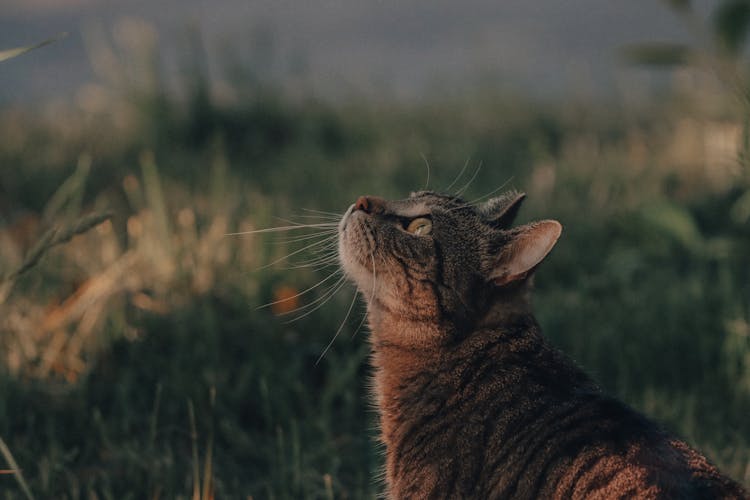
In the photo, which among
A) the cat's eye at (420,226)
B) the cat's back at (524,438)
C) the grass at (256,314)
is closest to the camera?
the cat's back at (524,438)

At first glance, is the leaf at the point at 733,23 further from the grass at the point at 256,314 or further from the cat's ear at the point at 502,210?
the cat's ear at the point at 502,210

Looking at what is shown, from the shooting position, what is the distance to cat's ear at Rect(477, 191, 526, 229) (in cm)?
236

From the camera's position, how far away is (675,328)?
3.38 m

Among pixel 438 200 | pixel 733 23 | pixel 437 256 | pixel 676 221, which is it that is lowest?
pixel 676 221

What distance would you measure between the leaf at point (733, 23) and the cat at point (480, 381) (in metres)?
1.04

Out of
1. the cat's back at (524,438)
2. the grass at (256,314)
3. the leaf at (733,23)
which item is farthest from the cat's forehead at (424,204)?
the leaf at (733,23)

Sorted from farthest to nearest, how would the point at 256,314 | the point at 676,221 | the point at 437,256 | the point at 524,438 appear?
the point at 676,221, the point at 256,314, the point at 437,256, the point at 524,438

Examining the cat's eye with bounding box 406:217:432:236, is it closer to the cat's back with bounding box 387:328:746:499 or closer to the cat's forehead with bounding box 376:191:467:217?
the cat's forehead with bounding box 376:191:467:217

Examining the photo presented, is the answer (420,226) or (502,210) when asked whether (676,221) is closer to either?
(502,210)

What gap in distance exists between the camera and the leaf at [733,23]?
107 inches

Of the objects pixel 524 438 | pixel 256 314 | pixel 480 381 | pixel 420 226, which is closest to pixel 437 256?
pixel 420 226

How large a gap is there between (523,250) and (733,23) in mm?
1384

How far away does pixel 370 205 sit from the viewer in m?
2.44

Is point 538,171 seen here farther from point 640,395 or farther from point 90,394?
point 90,394
